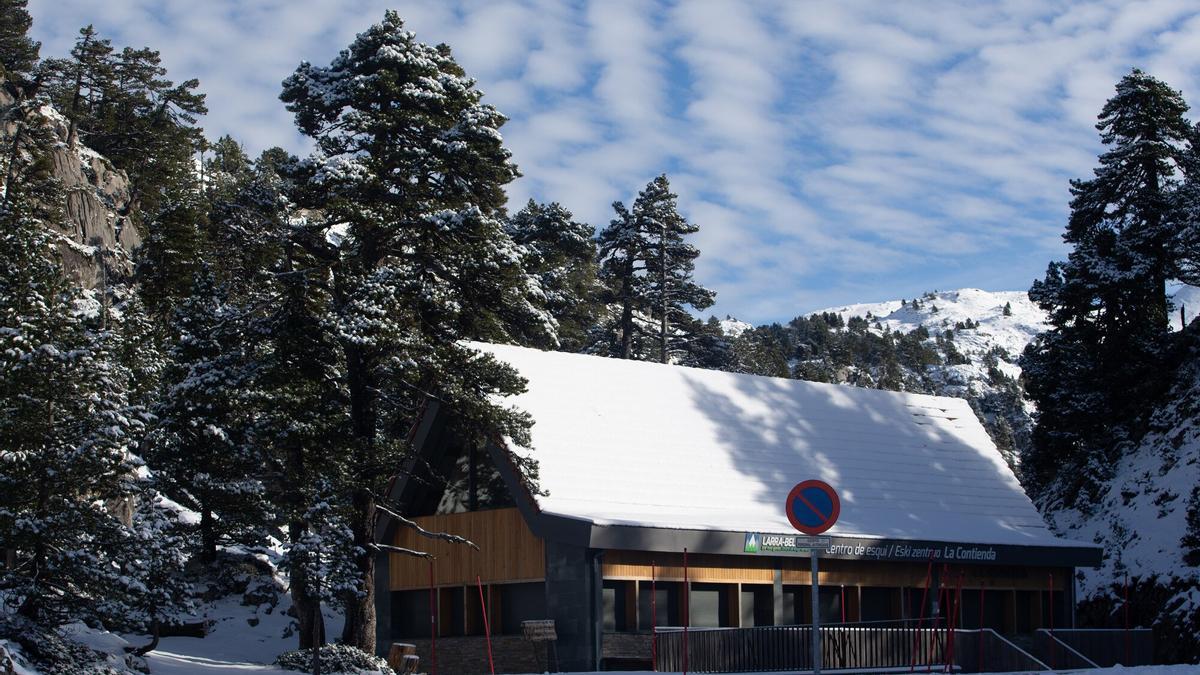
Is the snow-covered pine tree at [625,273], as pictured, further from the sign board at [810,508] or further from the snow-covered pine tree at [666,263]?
the sign board at [810,508]

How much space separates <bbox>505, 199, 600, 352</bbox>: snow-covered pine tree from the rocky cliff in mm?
20617

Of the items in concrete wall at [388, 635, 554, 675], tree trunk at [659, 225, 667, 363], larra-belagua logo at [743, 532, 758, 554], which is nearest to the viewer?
concrete wall at [388, 635, 554, 675]

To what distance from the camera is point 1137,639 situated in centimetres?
2967

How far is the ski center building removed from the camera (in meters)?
27.3

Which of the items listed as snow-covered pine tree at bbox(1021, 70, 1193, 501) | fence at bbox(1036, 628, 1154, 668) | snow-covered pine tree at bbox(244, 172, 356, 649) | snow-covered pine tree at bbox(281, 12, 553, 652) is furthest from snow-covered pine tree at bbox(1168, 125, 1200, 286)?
snow-covered pine tree at bbox(244, 172, 356, 649)

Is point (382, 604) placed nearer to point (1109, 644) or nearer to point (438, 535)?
point (438, 535)

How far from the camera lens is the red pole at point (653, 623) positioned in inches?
974

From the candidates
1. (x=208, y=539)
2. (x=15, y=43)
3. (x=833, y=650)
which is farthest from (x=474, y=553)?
(x=15, y=43)

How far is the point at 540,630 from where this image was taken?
Answer: 26.8 meters

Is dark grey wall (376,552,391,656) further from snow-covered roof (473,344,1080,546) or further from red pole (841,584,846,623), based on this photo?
red pole (841,584,846,623)

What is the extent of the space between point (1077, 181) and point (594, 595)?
3429 centimetres

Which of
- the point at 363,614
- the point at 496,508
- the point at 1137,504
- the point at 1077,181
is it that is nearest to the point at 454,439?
the point at 496,508

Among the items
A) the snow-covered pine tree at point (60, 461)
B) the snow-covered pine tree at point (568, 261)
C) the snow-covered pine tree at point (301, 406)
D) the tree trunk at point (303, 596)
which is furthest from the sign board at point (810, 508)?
the snow-covered pine tree at point (568, 261)

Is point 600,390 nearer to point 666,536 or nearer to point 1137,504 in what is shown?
point 666,536
